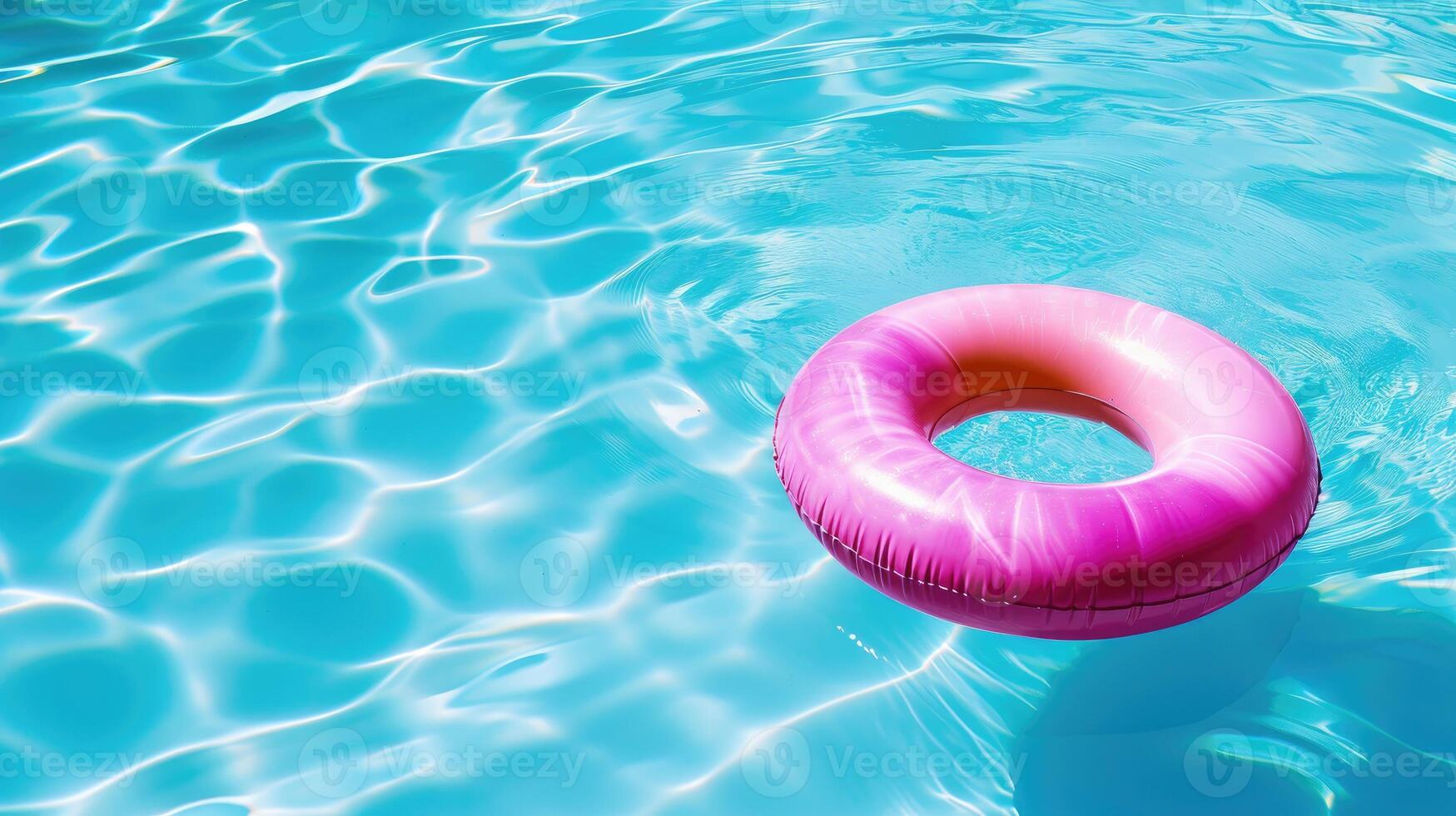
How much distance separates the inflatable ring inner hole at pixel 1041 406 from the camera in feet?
8.29

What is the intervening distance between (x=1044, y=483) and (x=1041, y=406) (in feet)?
1.83

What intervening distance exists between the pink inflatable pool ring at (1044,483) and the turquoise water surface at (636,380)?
482 millimetres

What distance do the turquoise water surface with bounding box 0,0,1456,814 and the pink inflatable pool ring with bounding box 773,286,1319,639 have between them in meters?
0.48

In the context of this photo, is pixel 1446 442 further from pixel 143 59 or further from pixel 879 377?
pixel 143 59

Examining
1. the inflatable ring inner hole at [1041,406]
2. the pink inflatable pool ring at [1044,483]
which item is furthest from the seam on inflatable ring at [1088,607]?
the inflatable ring inner hole at [1041,406]

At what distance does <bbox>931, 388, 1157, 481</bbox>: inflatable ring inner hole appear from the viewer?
2.53m

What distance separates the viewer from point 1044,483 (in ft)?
6.86

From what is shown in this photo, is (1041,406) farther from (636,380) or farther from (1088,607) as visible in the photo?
(636,380)

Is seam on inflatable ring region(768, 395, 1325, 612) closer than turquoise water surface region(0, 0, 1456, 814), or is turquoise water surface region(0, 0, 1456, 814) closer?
seam on inflatable ring region(768, 395, 1325, 612)

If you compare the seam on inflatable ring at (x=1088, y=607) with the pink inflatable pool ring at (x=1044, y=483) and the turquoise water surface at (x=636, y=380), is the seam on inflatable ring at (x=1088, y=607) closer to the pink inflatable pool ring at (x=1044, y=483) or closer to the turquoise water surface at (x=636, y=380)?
the pink inflatable pool ring at (x=1044, y=483)

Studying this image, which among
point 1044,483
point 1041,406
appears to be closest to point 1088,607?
point 1044,483

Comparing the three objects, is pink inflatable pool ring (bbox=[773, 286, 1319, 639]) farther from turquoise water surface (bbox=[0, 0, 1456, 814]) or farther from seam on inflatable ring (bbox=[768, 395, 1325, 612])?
turquoise water surface (bbox=[0, 0, 1456, 814])

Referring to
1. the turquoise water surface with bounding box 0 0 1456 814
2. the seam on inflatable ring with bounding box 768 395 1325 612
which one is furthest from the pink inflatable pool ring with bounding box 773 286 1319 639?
the turquoise water surface with bounding box 0 0 1456 814

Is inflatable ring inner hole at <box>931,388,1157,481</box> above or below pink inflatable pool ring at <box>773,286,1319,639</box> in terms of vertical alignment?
below
